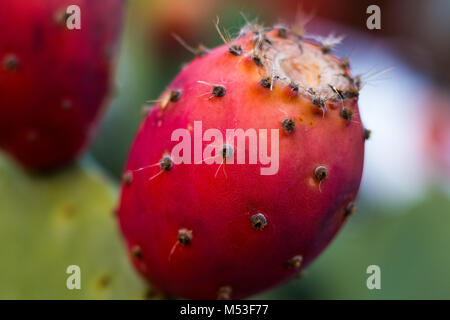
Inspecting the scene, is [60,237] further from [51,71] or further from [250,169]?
[250,169]

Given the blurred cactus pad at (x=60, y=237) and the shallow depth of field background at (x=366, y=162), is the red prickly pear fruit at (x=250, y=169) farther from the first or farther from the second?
the blurred cactus pad at (x=60, y=237)

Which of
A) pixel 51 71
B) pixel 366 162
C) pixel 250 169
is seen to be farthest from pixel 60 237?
pixel 366 162

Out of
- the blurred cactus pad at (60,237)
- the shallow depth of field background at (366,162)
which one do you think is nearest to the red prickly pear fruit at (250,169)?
the shallow depth of field background at (366,162)

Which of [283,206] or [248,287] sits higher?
[283,206]

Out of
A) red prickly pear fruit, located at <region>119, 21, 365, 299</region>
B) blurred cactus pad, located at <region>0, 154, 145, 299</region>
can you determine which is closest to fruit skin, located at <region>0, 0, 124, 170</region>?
blurred cactus pad, located at <region>0, 154, 145, 299</region>
